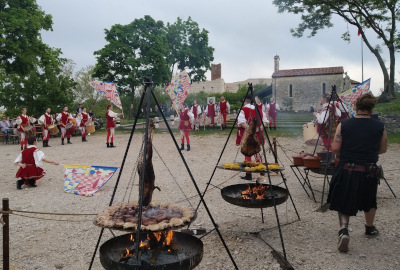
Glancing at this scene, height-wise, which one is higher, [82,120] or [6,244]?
[82,120]

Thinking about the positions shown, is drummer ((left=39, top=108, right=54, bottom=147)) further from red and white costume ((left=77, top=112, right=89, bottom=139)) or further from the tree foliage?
the tree foliage

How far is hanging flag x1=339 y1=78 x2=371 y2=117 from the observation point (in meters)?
9.66

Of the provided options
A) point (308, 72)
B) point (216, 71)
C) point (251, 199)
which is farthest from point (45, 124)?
point (216, 71)

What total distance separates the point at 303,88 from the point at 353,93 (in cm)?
3517

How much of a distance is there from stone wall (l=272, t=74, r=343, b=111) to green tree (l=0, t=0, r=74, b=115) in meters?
28.9

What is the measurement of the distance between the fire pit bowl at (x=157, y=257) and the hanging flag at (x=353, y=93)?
8.19m

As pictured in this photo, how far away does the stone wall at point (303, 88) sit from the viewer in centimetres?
4265

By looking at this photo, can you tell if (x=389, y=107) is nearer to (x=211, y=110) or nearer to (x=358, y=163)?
(x=211, y=110)

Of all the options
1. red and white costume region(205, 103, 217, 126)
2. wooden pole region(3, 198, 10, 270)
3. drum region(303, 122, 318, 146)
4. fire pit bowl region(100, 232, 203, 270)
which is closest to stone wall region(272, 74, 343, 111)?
red and white costume region(205, 103, 217, 126)

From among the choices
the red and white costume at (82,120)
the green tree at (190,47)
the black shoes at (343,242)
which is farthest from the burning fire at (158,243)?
the green tree at (190,47)

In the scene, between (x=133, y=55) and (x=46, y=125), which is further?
(x=133, y=55)

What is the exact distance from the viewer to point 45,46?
22.6 meters

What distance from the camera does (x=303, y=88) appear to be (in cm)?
4347

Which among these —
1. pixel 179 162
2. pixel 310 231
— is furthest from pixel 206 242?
pixel 179 162
